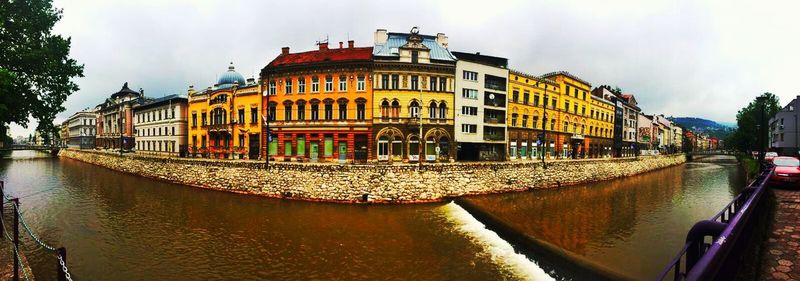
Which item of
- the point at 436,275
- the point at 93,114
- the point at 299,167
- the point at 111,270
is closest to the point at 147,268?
the point at 111,270

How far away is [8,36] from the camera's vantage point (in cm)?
1816

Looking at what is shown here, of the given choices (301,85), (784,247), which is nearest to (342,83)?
(301,85)

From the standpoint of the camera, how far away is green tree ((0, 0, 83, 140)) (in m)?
18.2

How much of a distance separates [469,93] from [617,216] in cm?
2420

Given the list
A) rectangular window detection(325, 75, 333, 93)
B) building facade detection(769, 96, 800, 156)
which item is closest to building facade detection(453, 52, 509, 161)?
rectangular window detection(325, 75, 333, 93)

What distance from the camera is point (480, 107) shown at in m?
45.3

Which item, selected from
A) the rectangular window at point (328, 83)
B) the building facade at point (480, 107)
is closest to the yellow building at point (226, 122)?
the rectangular window at point (328, 83)

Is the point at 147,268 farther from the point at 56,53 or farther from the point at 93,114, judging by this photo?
the point at 93,114

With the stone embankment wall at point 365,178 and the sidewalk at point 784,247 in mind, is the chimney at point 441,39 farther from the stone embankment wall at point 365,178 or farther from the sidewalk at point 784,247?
the sidewalk at point 784,247

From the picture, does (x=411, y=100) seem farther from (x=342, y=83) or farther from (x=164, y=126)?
(x=164, y=126)

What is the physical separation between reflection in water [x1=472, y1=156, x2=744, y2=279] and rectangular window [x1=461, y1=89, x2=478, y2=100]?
15.7m

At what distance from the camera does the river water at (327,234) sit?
581 inches

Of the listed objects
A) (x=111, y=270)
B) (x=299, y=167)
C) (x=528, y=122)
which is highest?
(x=528, y=122)

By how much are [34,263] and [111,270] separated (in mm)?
3604
